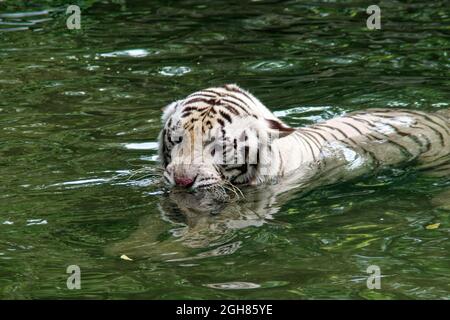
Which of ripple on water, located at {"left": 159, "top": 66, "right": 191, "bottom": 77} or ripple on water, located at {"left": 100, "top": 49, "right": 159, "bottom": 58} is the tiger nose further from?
ripple on water, located at {"left": 100, "top": 49, "right": 159, "bottom": 58}

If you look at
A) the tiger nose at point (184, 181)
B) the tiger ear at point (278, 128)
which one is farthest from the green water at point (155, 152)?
the tiger ear at point (278, 128)

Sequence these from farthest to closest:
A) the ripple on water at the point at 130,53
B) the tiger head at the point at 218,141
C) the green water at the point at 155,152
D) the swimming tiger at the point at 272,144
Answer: the ripple on water at the point at 130,53, the swimming tiger at the point at 272,144, the tiger head at the point at 218,141, the green water at the point at 155,152

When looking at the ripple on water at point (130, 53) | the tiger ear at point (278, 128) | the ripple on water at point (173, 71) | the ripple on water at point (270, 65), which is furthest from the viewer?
the ripple on water at point (130, 53)

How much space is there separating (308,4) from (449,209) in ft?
20.7

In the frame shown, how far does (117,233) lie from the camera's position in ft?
18.7

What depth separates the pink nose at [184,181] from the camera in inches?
235

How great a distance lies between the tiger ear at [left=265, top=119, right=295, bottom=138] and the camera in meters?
6.32

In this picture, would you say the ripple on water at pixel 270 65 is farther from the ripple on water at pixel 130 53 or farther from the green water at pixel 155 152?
the ripple on water at pixel 130 53

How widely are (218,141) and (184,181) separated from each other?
400mm

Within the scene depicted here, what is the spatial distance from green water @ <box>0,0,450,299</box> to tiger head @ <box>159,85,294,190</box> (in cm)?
18

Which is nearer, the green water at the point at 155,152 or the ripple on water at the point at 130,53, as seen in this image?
the green water at the point at 155,152

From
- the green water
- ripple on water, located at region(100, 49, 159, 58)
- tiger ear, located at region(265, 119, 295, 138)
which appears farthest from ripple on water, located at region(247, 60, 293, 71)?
tiger ear, located at region(265, 119, 295, 138)
